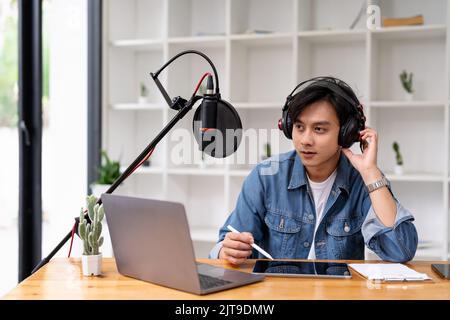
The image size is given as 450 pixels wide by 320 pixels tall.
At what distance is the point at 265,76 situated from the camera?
3.71m

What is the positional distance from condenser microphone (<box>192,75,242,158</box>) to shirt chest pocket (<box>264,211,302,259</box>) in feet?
1.34

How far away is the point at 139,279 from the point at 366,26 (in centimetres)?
234

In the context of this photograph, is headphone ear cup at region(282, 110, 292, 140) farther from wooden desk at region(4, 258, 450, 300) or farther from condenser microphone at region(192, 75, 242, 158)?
wooden desk at region(4, 258, 450, 300)

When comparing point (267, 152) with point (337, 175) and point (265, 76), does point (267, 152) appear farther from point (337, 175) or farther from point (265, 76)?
point (337, 175)

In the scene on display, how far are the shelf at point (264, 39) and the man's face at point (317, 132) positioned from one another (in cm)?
159

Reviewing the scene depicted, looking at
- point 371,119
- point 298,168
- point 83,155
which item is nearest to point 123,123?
point 83,155

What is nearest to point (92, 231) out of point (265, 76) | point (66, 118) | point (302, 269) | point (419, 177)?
point (302, 269)

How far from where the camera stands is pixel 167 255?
137 cm

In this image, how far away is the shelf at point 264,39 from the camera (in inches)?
133

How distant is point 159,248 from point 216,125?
14.7 inches

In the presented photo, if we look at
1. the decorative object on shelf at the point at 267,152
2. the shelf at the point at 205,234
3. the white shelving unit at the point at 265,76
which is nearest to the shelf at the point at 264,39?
the white shelving unit at the point at 265,76

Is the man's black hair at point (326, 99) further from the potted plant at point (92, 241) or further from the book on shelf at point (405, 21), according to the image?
the book on shelf at point (405, 21)

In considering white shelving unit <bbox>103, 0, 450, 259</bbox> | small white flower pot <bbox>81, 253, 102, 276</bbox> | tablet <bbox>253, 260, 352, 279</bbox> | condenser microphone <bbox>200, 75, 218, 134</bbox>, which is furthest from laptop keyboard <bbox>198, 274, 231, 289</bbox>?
white shelving unit <bbox>103, 0, 450, 259</bbox>
